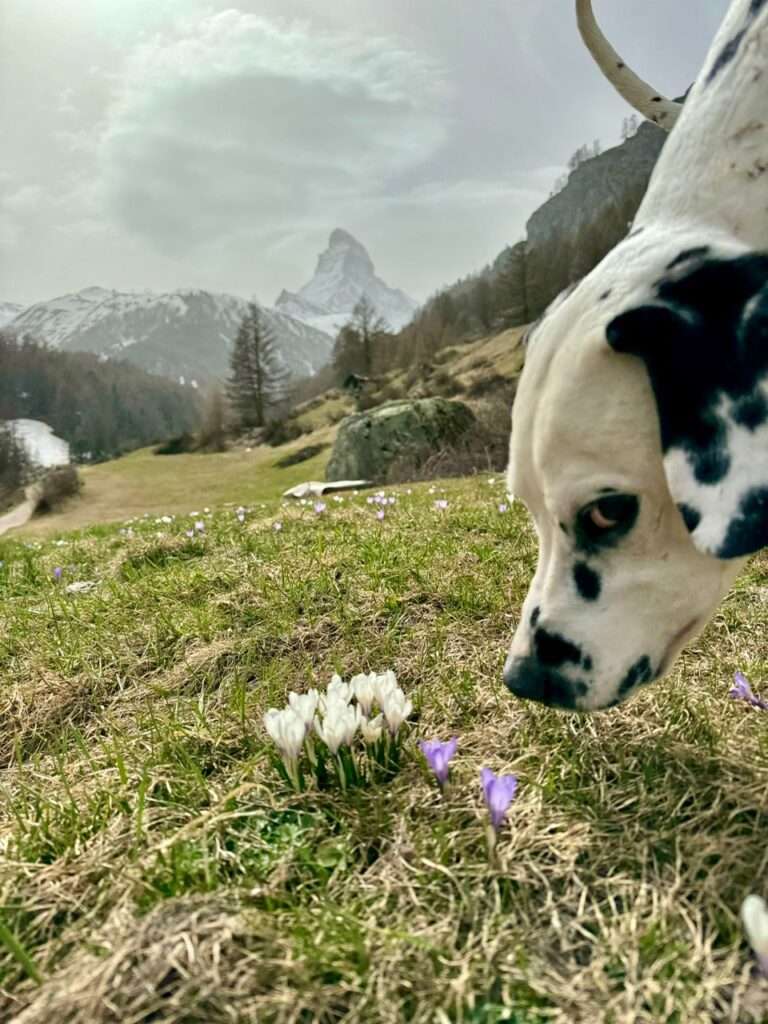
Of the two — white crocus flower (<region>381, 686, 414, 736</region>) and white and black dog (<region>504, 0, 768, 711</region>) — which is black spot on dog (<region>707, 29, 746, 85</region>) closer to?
white and black dog (<region>504, 0, 768, 711</region>)

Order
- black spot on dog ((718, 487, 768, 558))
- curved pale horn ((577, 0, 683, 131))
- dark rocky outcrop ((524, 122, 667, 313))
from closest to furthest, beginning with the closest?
black spot on dog ((718, 487, 768, 558)) < curved pale horn ((577, 0, 683, 131)) < dark rocky outcrop ((524, 122, 667, 313))

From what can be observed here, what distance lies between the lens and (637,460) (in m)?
1.84

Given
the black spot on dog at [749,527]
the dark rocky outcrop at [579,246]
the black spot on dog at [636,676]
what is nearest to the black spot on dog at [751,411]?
the black spot on dog at [749,527]

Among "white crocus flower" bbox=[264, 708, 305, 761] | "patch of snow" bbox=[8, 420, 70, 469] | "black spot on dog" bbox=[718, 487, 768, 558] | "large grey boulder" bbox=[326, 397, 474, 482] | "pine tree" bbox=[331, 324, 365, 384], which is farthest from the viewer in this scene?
"patch of snow" bbox=[8, 420, 70, 469]

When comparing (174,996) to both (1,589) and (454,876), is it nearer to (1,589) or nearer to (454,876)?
(454,876)

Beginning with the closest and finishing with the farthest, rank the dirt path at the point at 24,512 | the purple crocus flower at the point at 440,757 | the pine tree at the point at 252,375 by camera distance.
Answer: the purple crocus flower at the point at 440,757
the dirt path at the point at 24,512
the pine tree at the point at 252,375

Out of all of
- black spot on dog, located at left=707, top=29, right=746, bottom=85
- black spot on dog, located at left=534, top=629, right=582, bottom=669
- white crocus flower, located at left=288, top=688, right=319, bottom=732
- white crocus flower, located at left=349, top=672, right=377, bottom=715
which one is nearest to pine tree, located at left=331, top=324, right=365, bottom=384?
black spot on dog, located at left=707, top=29, right=746, bottom=85

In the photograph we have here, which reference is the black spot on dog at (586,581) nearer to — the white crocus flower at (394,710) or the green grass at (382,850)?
the green grass at (382,850)

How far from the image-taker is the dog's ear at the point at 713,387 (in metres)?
1.59

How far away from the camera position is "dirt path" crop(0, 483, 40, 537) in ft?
139

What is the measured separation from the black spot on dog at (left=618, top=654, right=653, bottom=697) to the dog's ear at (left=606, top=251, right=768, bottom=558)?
0.57 m

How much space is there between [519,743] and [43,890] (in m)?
1.65

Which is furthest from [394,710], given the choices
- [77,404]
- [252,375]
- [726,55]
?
[77,404]

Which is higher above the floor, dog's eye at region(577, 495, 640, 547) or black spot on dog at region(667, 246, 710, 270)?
black spot on dog at region(667, 246, 710, 270)
